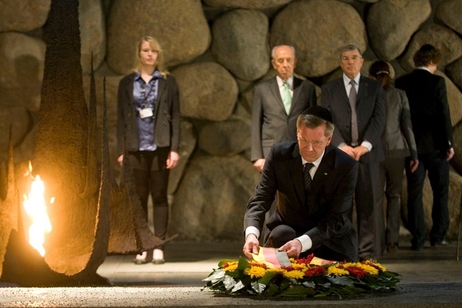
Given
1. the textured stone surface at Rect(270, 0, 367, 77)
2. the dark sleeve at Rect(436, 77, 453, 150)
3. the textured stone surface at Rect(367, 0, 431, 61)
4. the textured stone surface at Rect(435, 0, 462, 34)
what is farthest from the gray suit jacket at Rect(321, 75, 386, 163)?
the textured stone surface at Rect(435, 0, 462, 34)

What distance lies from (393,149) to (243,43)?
136cm

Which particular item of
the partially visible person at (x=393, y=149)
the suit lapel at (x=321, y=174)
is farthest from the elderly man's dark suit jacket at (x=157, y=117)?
the suit lapel at (x=321, y=174)

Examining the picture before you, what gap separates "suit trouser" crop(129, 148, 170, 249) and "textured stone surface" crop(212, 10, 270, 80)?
1.10 meters

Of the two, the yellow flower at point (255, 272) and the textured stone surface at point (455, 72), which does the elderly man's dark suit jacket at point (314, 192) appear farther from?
the textured stone surface at point (455, 72)

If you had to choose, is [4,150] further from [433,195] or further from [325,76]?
[433,195]

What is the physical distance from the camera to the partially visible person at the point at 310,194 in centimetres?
434

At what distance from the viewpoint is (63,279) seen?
5102 mm

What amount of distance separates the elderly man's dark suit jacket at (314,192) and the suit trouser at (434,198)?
2612 millimetres

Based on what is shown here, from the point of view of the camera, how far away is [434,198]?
23.5ft

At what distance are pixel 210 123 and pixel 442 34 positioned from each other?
6.08 feet

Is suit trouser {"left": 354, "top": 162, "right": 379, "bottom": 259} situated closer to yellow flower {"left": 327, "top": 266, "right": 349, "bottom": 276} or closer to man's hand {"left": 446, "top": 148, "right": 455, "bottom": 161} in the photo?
man's hand {"left": 446, "top": 148, "right": 455, "bottom": 161}

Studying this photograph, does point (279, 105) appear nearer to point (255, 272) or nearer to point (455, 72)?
point (455, 72)

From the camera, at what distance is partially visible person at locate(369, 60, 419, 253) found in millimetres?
6766

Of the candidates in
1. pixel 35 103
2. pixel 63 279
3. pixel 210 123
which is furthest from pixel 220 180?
pixel 63 279
